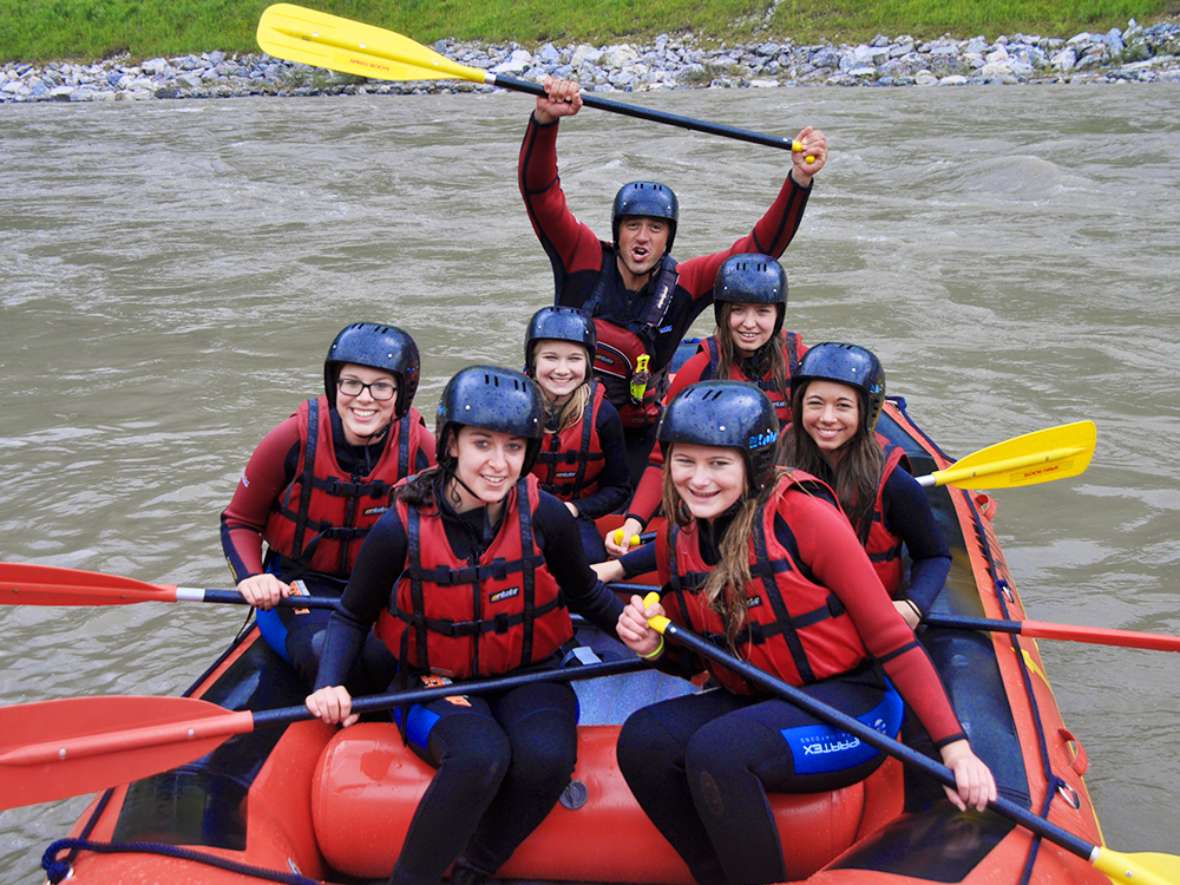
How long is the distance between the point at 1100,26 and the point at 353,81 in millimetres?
11978

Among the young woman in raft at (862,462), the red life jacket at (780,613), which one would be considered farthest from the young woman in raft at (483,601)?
the young woman in raft at (862,462)

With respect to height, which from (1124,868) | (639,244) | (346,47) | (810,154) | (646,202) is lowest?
(1124,868)

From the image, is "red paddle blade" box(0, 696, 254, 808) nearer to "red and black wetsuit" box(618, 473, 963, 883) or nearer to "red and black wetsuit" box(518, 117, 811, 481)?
"red and black wetsuit" box(618, 473, 963, 883)

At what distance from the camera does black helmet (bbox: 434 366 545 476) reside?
250 cm

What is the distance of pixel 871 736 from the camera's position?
234cm

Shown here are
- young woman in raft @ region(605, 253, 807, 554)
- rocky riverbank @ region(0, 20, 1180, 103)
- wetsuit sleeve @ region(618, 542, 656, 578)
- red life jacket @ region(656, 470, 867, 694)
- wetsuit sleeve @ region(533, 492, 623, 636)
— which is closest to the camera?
red life jacket @ region(656, 470, 867, 694)

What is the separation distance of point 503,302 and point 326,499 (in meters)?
5.49

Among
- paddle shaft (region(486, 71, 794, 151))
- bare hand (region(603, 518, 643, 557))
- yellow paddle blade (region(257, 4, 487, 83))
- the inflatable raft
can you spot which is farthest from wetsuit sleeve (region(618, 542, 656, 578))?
yellow paddle blade (region(257, 4, 487, 83))

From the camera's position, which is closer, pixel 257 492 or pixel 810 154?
pixel 257 492

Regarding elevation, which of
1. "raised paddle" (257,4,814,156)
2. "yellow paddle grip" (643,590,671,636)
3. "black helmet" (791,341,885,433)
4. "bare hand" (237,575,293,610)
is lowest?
"bare hand" (237,575,293,610)

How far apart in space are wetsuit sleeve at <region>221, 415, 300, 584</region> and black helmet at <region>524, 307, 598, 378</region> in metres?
0.70

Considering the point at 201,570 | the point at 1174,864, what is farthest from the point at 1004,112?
the point at 1174,864

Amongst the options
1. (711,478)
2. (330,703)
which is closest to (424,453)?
(330,703)

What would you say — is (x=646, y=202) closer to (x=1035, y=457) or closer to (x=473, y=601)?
(x=1035, y=457)
